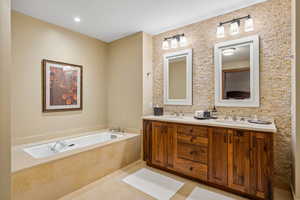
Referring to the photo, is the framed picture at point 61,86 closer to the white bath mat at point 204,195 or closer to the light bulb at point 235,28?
the white bath mat at point 204,195

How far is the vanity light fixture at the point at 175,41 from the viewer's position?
290 cm

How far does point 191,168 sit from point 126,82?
7.14ft

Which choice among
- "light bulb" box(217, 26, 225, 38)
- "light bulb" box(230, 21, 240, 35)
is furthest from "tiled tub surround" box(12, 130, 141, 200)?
"light bulb" box(230, 21, 240, 35)

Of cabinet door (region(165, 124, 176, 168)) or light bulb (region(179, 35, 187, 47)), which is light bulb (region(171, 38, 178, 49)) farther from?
cabinet door (region(165, 124, 176, 168))

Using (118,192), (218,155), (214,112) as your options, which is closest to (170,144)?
(218,155)

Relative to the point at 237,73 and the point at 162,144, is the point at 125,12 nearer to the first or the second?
the point at 237,73

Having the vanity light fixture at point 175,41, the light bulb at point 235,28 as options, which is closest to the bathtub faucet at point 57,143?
the vanity light fixture at point 175,41

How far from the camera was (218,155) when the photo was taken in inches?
80.7

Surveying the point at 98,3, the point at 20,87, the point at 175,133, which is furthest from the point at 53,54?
the point at 175,133

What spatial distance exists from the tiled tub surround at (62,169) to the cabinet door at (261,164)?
6.61ft

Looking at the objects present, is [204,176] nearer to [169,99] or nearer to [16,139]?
[169,99]

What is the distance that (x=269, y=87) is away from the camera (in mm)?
2141

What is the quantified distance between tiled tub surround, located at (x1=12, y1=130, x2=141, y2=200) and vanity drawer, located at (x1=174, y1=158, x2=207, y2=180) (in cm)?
103

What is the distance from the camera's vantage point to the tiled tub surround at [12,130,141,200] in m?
1.67
